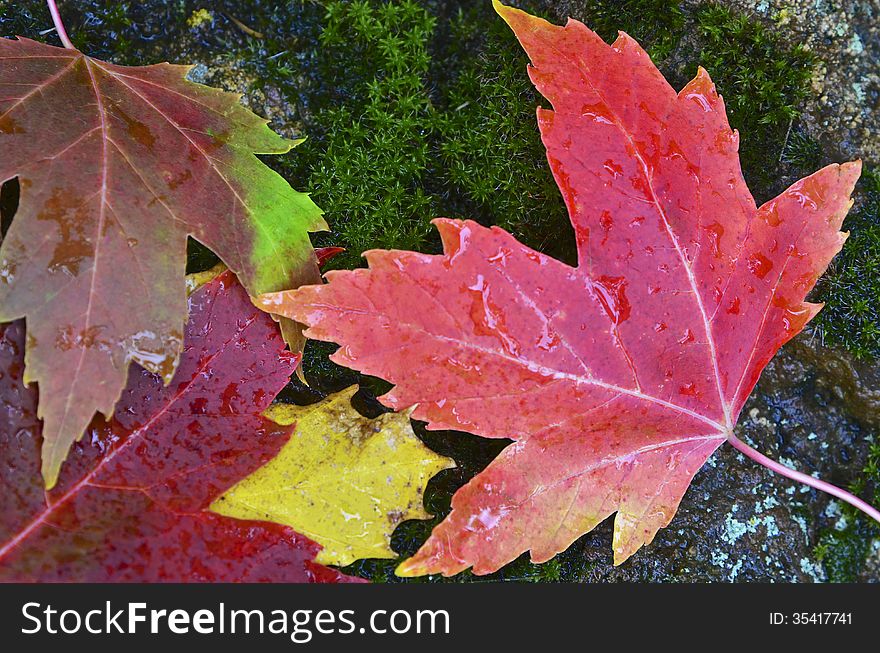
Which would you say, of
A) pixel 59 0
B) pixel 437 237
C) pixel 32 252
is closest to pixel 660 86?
pixel 437 237

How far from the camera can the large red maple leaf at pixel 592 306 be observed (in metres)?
1.11

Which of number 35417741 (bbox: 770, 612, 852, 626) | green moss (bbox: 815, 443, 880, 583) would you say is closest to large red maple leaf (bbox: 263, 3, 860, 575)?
number 35417741 (bbox: 770, 612, 852, 626)

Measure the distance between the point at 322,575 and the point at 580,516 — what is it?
0.44 meters

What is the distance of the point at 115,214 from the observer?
42.6 inches

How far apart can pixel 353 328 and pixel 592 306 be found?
0.40m

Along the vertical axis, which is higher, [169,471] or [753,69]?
[753,69]

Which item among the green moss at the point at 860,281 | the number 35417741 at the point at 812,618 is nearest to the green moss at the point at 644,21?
the green moss at the point at 860,281

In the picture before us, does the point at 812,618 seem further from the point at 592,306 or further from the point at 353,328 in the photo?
the point at 353,328

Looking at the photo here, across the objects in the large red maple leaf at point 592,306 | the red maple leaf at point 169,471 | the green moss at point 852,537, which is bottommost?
the red maple leaf at point 169,471

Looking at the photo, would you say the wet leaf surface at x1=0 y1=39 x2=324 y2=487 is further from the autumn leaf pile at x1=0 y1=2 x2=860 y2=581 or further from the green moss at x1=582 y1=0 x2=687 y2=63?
the green moss at x1=582 y1=0 x2=687 y2=63

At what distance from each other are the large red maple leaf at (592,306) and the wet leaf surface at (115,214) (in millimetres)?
161

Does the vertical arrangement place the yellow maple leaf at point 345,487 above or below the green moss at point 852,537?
below

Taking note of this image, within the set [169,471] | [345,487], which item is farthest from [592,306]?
[169,471]

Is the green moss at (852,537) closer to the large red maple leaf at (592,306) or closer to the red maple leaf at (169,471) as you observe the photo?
the large red maple leaf at (592,306)
